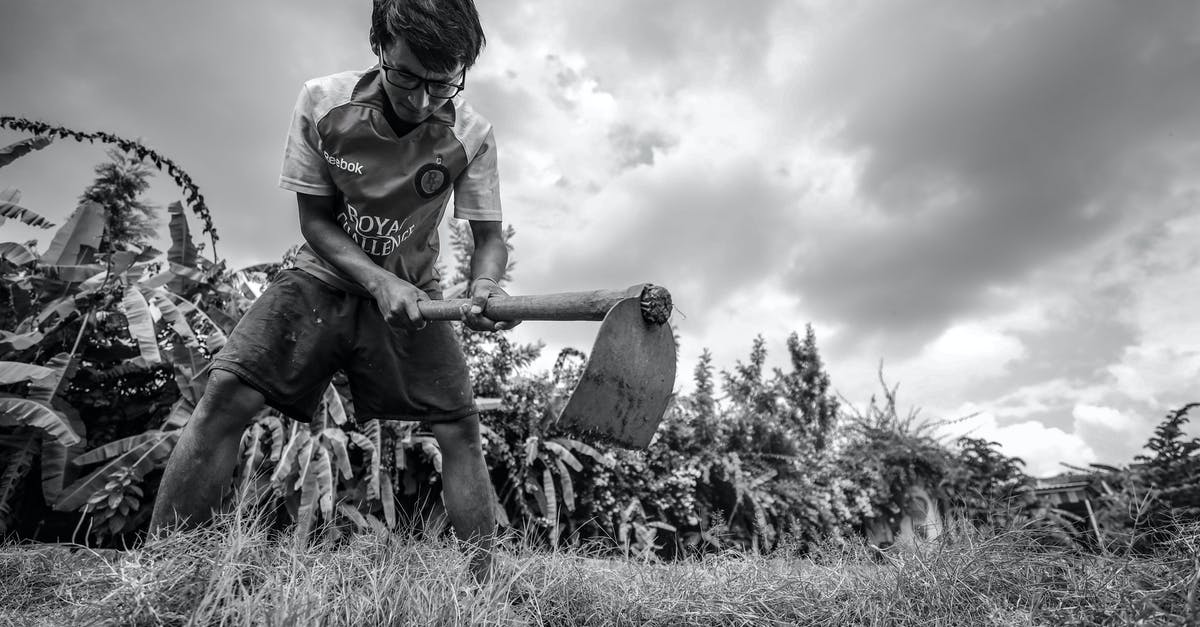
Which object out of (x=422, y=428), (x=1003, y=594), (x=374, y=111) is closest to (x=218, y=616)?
(x=374, y=111)

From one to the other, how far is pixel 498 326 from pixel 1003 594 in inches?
78.0

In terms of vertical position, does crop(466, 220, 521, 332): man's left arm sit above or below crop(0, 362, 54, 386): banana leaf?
above

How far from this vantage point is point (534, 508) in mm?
5066

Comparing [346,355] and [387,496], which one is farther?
[387,496]

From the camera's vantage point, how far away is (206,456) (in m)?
2.12

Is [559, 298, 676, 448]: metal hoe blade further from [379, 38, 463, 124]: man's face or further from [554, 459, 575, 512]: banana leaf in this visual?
[554, 459, 575, 512]: banana leaf

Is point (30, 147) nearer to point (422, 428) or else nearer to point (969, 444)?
point (422, 428)

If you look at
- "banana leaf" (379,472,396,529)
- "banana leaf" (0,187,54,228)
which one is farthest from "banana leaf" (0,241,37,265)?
"banana leaf" (379,472,396,529)

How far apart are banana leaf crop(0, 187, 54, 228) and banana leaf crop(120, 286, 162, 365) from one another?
1.73m

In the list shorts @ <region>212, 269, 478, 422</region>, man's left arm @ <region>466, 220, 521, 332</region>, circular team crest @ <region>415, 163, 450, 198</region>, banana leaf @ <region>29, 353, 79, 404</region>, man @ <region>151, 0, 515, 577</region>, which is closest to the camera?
man's left arm @ <region>466, 220, 521, 332</region>

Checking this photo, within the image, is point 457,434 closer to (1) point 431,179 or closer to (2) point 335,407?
→ (1) point 431,179

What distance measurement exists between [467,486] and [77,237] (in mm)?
4679

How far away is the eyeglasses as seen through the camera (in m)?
2.14

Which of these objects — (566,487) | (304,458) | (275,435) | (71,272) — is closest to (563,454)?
(566,487)
